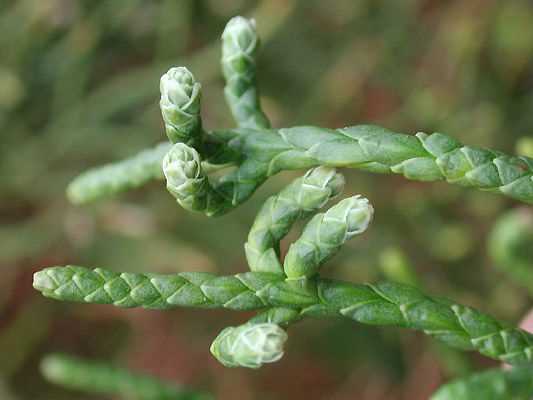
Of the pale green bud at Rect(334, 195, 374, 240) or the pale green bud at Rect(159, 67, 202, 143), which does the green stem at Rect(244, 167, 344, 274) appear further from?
the pale green bud at Rect(159, 67, 202, 143)

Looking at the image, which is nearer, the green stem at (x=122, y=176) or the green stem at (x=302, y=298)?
the green stem at (x=302, y=298)

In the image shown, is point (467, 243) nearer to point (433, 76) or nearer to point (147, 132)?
point (433, 76)

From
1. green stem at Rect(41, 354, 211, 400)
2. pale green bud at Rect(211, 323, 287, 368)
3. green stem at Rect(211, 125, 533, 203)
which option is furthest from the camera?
green stem at Rect(41, 354, 211, 400)

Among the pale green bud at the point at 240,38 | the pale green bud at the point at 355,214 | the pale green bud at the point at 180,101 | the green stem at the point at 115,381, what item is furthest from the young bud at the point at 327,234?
the green stem at the point at 115,381

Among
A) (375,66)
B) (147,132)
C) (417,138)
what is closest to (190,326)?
(147,132)

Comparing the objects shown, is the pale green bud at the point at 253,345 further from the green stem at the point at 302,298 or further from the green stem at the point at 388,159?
the green stem at the point at 388,159

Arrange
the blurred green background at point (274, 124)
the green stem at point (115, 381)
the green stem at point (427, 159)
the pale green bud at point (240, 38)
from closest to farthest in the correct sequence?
1. the green stem at point (427, 159)
2. the pale green bud at point (240, 38)
3. the green stem at point (115, 381)
4. the blurred green background at point (274, 124)

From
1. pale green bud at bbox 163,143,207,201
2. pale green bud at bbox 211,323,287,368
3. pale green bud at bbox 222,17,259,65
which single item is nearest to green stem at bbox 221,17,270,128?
pale green bud at bbox 222,17,259,65
